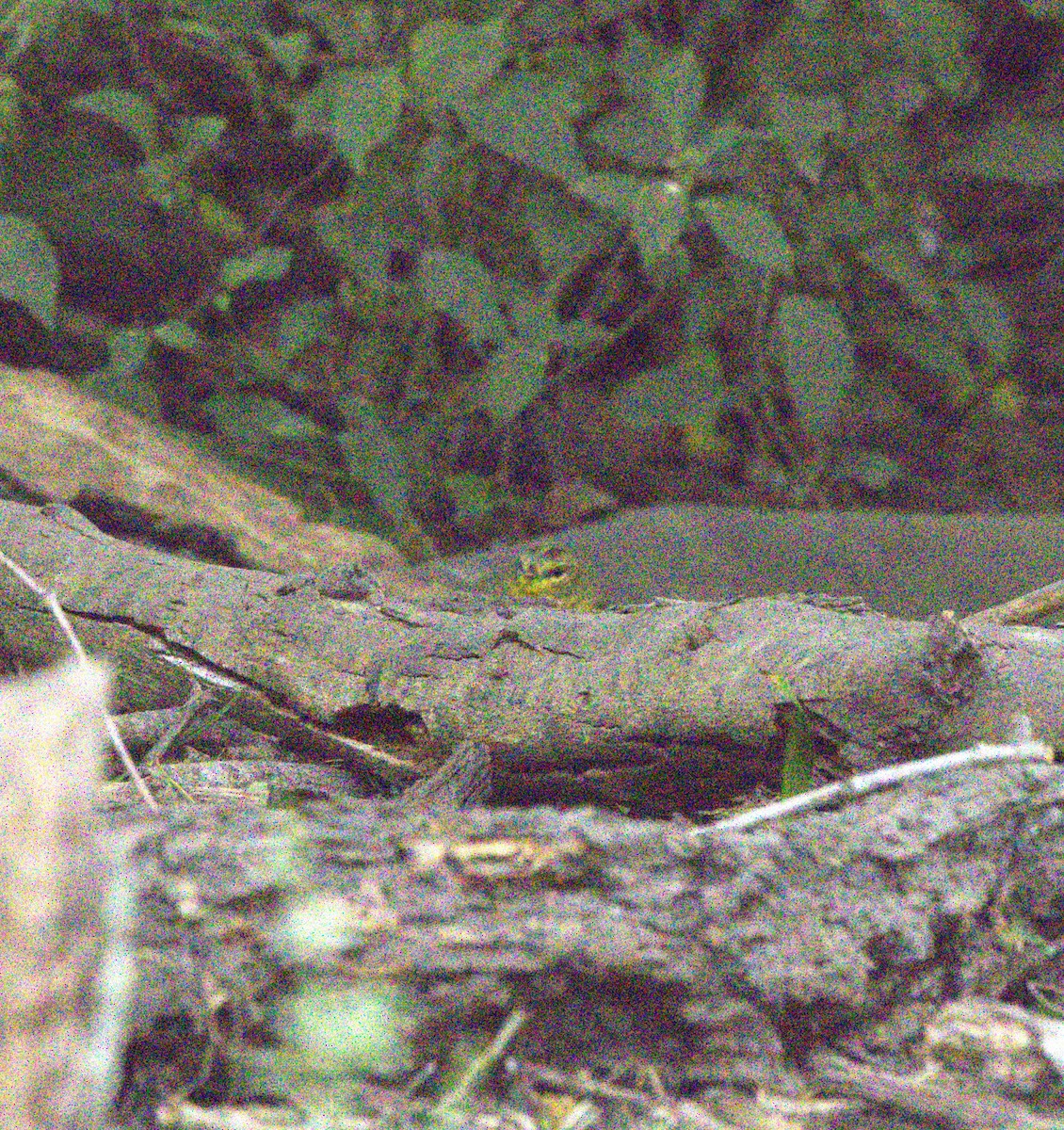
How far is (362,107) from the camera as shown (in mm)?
4246

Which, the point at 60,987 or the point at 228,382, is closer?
the point at 60,987

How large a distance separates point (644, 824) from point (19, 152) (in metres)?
3.97

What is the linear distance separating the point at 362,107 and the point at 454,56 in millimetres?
286

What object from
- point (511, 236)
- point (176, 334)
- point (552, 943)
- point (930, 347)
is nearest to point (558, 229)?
point (511, 236)

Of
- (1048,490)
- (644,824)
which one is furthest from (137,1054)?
(1048,490)

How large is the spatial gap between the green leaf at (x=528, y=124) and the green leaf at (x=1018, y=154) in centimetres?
167

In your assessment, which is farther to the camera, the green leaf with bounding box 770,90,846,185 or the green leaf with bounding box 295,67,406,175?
the green leaf with bounding box 770,90,846,185

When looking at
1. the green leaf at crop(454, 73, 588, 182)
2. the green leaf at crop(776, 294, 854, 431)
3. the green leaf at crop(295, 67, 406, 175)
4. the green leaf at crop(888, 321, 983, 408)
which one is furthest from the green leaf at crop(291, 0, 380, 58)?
the green leaf at crop(888, 321, 983, 408)

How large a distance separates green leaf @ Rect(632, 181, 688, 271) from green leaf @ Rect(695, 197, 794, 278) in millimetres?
108

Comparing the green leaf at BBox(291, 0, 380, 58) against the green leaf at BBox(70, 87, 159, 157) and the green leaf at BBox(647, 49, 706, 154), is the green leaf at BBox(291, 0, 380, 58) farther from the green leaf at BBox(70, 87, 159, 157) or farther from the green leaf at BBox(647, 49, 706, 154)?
the green leaf at BBox(647, 49, 706, 154)

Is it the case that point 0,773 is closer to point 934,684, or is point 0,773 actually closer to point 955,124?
point 934,684

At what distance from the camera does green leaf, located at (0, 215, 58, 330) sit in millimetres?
4250

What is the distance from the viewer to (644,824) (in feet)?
4.96

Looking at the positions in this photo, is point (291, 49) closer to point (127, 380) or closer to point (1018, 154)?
point (127, 380)
